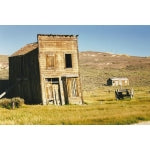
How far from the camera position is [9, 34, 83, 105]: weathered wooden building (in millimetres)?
→ 24391

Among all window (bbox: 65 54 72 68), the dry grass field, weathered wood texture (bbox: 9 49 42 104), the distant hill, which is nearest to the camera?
the dry grass field

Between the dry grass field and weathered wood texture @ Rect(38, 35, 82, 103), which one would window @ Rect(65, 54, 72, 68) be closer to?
weathered wood texture @ Rect(38, 35, 82, 103)

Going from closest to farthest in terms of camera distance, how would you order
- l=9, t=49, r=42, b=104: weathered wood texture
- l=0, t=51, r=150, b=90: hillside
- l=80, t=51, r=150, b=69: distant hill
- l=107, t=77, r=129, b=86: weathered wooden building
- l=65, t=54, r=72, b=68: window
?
l=9, t=49, r=42, b=104: weathered wood texture → l=65, t=54, r=72, b=68: window → l=107, t=77, r=129, b=86: weathered wooden building → l=0, t=51, r=150, b=90: hillside → l=80, t=51, r=150, b=69: distant hill

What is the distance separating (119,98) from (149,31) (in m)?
12.1

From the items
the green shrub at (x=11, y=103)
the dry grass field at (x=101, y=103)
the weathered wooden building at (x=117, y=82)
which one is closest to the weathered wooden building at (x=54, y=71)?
the dry grass field at (x=101, y=103)

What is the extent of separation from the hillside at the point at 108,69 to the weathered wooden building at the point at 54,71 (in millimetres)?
35876

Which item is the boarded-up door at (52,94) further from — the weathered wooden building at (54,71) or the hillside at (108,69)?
the hillside at (108,69)

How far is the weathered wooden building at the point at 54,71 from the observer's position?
960 inches

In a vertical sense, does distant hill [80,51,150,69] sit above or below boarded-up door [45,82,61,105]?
above

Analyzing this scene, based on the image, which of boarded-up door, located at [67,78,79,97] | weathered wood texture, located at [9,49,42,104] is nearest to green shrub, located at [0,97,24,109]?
weathered wood texture, located at [9,49,42,104]
